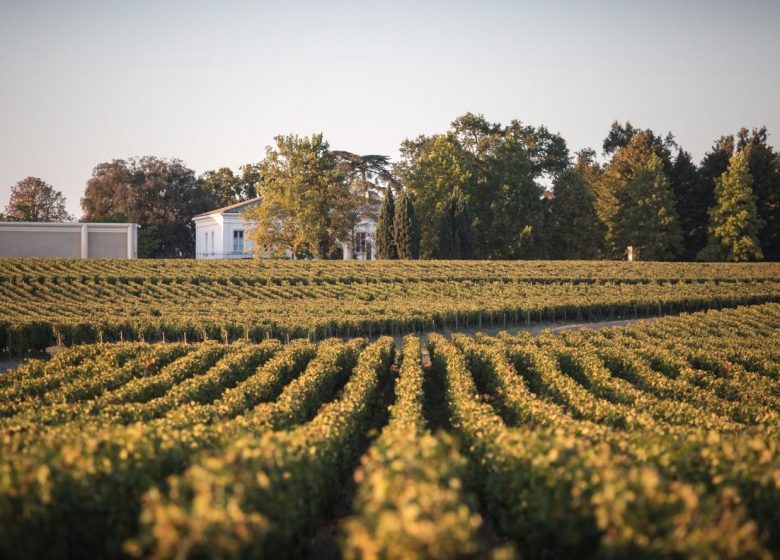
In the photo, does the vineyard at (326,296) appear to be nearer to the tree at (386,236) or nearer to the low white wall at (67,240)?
the tree at (386,236)

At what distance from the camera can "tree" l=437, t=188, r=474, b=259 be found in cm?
6188

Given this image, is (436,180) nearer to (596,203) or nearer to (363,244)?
(363,244)

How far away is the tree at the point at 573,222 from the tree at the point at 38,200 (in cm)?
6381

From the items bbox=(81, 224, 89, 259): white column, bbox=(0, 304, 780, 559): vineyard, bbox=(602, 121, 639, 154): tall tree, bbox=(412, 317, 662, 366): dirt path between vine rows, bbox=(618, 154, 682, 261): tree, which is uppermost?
bbox=(602, 121, 639, 154): tall tree

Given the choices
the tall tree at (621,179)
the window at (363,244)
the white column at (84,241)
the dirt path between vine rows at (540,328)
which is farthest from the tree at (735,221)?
the white column at (84,241)

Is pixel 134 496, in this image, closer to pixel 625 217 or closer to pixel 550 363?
pixel 550 363

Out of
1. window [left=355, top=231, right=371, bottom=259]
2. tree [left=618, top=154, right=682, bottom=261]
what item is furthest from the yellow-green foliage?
tree [left=618, top=154, right=682, bottom=261]

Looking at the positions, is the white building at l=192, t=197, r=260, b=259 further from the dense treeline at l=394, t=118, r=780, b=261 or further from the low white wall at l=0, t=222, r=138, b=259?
the dense treeline at l=394, t=118, r=780, b=261

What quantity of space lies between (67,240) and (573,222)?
155ft

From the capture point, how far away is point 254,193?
96938mm

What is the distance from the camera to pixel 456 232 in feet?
204

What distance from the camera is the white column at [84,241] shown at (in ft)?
194

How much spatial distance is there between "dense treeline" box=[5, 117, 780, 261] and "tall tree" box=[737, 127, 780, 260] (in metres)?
0.13

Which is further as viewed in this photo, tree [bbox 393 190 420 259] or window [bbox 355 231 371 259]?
window [bbox 355 231 371 259]
